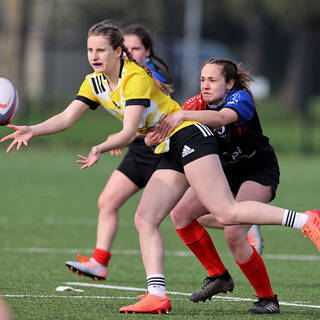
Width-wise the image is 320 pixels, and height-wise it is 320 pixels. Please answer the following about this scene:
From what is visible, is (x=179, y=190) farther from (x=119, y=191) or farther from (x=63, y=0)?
(x=63, y=0)

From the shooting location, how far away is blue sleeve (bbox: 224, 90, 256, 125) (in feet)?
20.1

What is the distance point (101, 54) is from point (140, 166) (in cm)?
214

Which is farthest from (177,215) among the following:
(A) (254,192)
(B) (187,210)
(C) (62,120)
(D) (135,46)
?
(D) (135,46)

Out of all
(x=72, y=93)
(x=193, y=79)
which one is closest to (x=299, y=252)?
(x=72, y=93)

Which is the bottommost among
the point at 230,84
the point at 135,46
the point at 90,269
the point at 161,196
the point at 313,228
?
the point at 90,269

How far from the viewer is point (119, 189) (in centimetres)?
803

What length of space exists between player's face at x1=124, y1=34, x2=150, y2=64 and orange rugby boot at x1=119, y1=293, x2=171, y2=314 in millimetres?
2907

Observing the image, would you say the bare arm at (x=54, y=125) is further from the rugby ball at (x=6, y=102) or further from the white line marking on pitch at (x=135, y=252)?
the white line marking on pitch at (x=135, y=252)

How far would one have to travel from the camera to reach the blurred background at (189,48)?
26.5m

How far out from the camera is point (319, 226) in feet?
19.1

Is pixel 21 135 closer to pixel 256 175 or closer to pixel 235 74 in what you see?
pixel 235 74

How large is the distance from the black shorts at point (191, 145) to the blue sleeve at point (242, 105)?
0.23 metres

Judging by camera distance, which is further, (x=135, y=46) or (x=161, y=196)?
(x=135, y=46)

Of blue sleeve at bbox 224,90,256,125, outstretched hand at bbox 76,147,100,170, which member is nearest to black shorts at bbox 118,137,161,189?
blue sleeve at bbox 224,90,256,125
